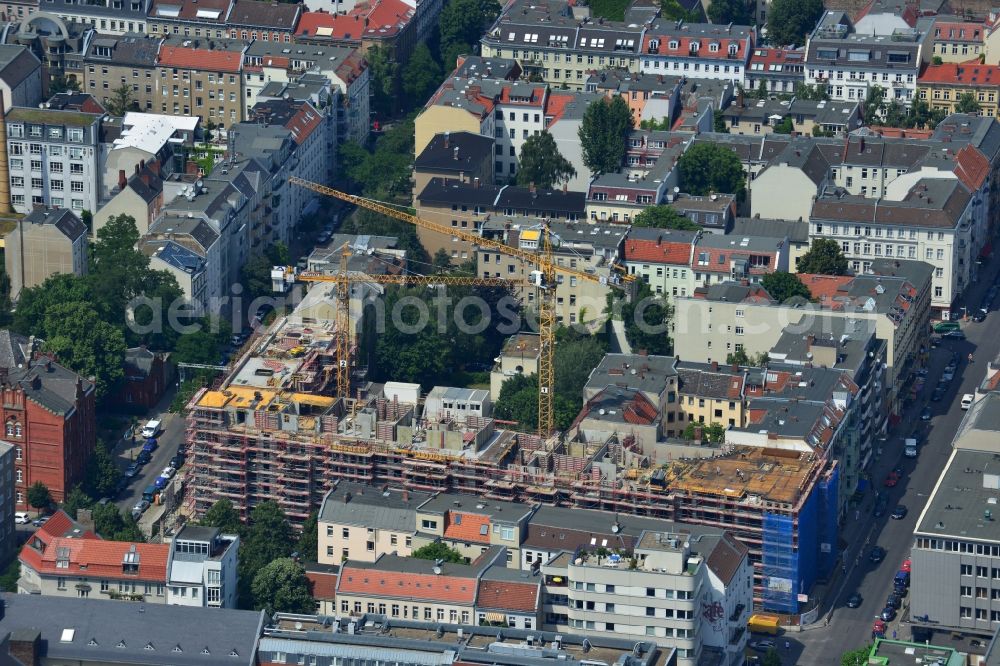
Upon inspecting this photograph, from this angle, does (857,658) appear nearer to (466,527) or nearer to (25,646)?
(466,527)

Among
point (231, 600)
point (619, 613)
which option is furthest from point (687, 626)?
point (231, 600)

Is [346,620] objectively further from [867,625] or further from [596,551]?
[867,625]

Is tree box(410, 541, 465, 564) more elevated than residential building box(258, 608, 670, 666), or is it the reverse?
tree box(410, 541, 465, 564)

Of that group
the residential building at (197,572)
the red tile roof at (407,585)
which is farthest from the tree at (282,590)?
the red tile roof at (407,585)

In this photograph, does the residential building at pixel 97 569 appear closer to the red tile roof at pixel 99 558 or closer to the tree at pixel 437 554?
the red tile roof at pixel 99 558

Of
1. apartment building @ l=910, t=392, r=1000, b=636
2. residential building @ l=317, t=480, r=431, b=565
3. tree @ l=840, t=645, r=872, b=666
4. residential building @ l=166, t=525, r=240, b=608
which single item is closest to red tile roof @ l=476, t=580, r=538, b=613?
residential building @ l=317, t=480, r=431, b=565

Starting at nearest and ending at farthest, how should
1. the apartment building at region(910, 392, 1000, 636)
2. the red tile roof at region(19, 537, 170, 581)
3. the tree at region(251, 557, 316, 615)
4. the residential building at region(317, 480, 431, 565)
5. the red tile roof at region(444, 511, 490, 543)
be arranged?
the red tile roof at region(19, 537, 170, 581) → the tree at region(251, 557, 316, 615) → the apartment building at region(910, 392, 1000, 636) → the red tile roof at region(444, 511, 490, 543) → the residential building at region(317, 480, 431, 565)

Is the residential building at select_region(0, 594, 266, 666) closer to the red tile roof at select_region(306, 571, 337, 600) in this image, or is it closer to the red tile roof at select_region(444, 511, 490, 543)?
the red tile roof at select_region(306, 571, 337, 600)

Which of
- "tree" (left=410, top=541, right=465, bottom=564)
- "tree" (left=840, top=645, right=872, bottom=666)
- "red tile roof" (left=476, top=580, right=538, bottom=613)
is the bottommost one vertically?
"tree" (left=840, top=645, right=872, bottom=666)
